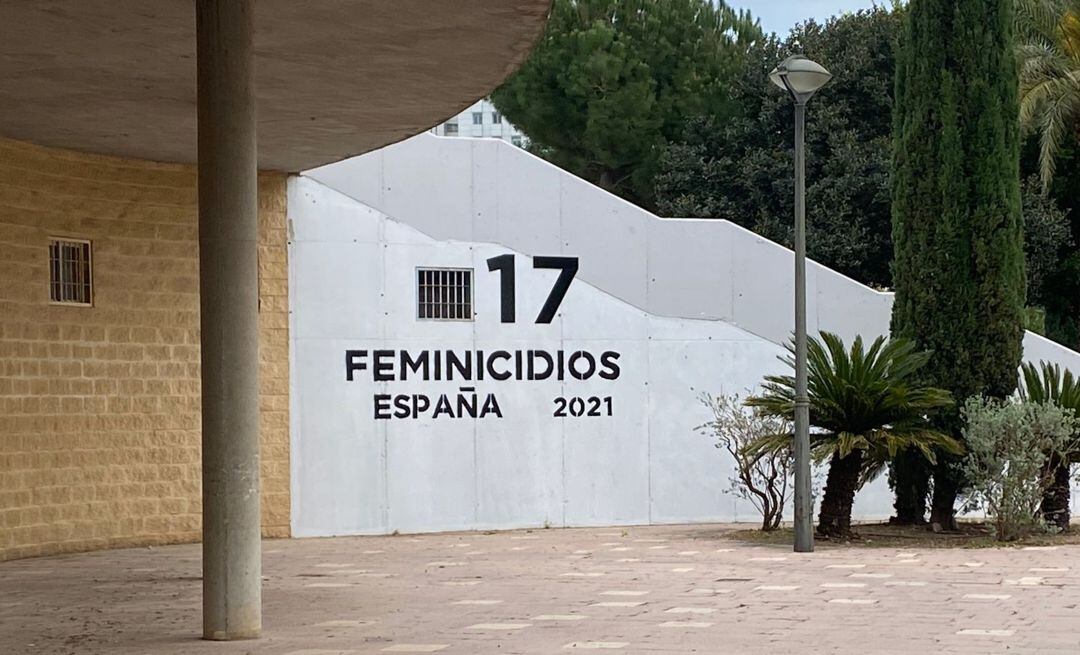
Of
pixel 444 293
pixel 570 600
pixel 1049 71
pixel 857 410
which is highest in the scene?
pixel 1049 71

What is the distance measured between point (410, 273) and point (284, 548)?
3480mm

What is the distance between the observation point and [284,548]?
15.8 meters

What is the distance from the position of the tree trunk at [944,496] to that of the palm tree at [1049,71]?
44.7 ft

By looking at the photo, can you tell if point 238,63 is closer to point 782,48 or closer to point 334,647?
point 334,647

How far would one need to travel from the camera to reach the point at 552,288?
17938mm

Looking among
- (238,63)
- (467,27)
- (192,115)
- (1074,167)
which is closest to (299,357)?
(192,115)

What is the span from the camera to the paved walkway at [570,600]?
29.5 ft

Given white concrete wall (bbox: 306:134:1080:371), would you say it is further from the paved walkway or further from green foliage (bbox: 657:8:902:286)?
green foliage (bbox: 657:8:902:286)

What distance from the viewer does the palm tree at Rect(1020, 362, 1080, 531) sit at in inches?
613

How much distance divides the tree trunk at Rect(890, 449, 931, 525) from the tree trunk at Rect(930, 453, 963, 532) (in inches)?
6.6

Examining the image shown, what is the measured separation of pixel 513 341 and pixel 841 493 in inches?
169

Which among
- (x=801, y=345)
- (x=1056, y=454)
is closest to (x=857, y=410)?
(x=801, y=345)

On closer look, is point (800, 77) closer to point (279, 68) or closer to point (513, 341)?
point (513, 341)

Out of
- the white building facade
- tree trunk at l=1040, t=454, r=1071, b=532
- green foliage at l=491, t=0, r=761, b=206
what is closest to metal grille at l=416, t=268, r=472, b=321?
the white building facade
